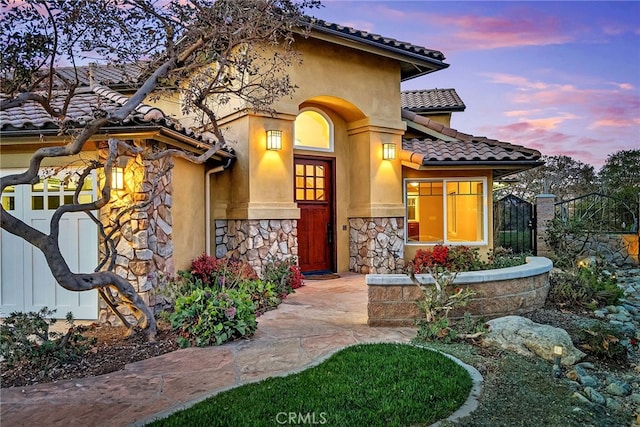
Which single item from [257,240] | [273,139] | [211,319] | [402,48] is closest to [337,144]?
[273,139]

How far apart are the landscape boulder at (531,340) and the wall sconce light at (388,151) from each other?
20.5ft

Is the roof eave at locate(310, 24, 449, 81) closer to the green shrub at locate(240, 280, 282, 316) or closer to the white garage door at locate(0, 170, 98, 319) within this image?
the green shrub at locate(240, 280, 282, 316)

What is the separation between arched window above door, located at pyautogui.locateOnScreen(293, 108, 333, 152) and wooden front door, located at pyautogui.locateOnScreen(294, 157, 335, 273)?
15.7 inches

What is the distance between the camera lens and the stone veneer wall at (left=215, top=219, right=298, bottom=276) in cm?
948

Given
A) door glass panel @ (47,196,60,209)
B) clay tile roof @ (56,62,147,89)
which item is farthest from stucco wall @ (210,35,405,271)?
door glass panel @ (47,196,60,209)

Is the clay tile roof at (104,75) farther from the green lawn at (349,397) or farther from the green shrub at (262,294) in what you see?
the green lawn at (349,397)

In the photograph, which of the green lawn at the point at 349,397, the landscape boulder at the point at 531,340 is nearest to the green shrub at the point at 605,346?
the landscape boulder at the point at 531,340

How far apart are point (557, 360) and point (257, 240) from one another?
6248 millimetres

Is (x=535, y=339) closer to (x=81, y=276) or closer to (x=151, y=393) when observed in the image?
(x=151, y=393)

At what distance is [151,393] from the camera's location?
4.07m

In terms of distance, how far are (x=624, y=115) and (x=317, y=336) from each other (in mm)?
15508

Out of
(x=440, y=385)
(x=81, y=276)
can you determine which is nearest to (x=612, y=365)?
(x=440, y=385)

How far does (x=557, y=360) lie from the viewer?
5.28 metres

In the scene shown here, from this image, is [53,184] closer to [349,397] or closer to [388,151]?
[349,397]
